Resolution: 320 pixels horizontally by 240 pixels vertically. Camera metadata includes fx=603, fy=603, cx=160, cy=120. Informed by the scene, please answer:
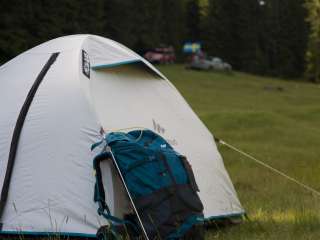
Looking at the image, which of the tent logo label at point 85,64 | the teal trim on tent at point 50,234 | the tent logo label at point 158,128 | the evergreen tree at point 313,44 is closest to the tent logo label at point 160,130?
the tent logo label at point 158,128

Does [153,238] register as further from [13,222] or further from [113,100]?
[113,100]

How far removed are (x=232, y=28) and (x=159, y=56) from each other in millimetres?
13286

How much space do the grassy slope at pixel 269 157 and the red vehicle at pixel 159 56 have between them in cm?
1946

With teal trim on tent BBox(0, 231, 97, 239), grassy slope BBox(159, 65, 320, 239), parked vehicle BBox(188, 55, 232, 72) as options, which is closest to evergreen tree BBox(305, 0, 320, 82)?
parked vehicle BBox(188, 55, 232, 72)

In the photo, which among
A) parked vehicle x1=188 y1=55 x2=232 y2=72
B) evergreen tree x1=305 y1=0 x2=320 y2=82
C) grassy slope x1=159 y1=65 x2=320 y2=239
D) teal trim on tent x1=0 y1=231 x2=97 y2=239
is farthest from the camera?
evergreen tree x1=305 y1=0 x2=320 y2=82

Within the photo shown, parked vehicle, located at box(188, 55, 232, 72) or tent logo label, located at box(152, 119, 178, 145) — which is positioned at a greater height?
tent logo label, located at box(152, 119, 178, 145)

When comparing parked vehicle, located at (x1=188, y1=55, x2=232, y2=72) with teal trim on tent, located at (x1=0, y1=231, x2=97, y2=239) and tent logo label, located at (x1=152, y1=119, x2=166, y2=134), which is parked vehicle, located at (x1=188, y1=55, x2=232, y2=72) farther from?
teal trim on tent, located at (x1=0, y1=231, x2=97, y2=239)

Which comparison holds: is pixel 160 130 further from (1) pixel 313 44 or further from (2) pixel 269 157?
(1) pixel 313 44

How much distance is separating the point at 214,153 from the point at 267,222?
105 cm

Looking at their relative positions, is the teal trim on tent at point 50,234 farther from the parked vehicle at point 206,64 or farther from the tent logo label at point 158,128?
the parked vehicle at point 206,64

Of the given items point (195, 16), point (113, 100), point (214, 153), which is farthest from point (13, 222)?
point (195, 16)

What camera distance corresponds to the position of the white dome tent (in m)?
5.34

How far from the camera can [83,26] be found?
48812 millimetres

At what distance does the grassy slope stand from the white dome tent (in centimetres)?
65
